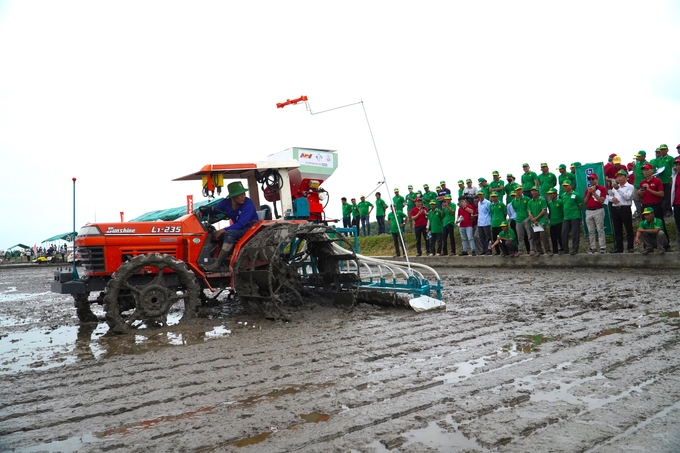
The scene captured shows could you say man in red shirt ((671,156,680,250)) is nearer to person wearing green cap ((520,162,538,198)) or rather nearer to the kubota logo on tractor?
person wearing green cap ((520,162,538,198))

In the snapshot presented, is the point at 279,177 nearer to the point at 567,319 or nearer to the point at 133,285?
the point at 133,285

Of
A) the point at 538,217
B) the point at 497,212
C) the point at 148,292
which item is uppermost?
the point at 497,212

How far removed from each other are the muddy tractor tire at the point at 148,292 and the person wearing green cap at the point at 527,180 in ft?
34.7

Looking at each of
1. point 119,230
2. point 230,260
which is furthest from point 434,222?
point 119,230

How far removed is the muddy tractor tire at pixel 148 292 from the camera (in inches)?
275

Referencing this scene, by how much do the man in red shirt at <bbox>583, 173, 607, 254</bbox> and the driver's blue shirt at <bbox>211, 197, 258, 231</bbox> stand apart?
8.43 meters

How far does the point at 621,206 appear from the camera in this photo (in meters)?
12.3

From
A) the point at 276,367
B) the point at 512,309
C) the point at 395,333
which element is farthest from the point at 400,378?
the point at 512,309

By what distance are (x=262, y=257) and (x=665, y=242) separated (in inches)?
355

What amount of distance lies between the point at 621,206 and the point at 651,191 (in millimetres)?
858

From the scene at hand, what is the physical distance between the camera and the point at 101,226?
25.1ft

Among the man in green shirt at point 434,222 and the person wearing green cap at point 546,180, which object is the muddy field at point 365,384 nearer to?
the person wearing green cap at point 546,180

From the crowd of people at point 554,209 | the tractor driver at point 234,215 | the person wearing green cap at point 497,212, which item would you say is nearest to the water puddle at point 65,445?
the tractor driver at point 234,215

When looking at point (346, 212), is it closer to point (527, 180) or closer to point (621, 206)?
point (527, 180)
